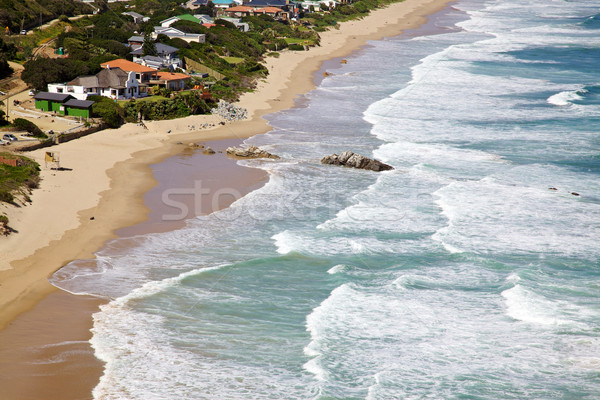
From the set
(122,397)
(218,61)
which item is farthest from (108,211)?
(218,61)

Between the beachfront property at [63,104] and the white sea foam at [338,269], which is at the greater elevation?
the beachfront property at [63,104]

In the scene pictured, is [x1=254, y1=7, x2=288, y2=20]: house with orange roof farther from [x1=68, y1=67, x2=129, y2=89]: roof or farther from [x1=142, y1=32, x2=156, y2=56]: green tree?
[x1=68, y1=67, x2=129, y2=89]: roof

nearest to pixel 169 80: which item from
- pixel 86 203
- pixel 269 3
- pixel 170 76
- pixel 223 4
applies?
pixel 170 76

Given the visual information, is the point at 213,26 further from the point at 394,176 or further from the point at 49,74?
the point at 394,176

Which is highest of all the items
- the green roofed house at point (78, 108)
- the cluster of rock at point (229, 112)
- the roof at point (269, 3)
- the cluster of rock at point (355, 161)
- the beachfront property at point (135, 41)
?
the roof at point (269, 3)

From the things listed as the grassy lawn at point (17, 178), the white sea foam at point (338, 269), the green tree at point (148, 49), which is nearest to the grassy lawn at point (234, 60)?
the green tree at point (148, 49)

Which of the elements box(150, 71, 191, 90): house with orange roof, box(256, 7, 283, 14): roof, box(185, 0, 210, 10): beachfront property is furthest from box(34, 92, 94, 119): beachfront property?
box(256, 7, 283, 14): roof

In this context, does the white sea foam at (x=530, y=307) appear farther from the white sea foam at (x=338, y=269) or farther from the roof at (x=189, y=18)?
the roof at (x=189, y=18)
